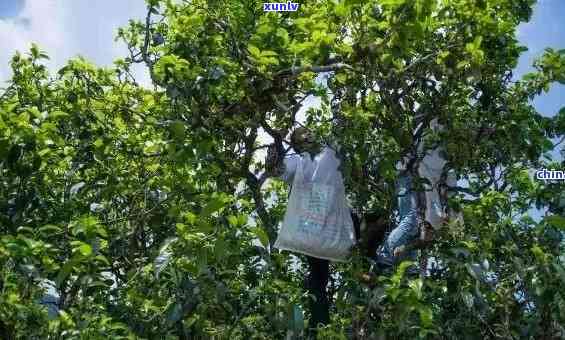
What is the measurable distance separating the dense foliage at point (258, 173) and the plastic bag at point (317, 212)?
19 cm

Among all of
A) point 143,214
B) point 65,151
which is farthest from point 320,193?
point 65,151

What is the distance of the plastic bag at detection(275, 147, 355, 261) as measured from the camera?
17.2 ft

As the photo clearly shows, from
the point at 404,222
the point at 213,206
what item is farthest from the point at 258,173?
the point at 213,206

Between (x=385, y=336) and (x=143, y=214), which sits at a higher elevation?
(x=143, y=214)

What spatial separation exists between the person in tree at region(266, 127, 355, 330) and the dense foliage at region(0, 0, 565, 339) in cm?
16

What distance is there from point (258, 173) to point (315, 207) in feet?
1.90

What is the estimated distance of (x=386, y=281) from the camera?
4.45m

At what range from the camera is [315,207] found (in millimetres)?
5320

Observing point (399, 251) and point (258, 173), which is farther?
point (258, 173)

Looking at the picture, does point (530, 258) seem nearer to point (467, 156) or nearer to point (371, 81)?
point (467, 156)

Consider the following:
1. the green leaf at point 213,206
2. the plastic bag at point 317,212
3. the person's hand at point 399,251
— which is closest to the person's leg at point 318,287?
the plastic bag at point 317,212

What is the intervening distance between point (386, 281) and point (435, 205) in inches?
36.3

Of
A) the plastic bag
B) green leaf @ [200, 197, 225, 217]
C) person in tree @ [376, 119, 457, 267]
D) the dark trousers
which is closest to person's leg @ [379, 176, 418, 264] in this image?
person in tree @ [376, 119, 457, 267]

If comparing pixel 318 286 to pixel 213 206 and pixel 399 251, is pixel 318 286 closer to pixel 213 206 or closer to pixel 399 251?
pixel 399 251
